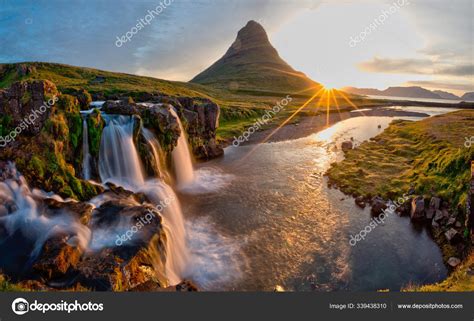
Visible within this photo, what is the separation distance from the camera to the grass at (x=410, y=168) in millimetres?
23625

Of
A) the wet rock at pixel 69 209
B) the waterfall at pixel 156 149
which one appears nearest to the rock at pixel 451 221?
the wet rock at pixel 69 209

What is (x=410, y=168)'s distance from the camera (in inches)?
Result: 1310

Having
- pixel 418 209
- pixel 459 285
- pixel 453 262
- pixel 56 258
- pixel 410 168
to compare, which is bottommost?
pixel 453 262

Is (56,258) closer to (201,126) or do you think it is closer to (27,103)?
(27,103)

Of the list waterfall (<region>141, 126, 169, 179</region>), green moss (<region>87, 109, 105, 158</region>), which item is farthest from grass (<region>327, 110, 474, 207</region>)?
green moss (<region>87, 109, 105, 158</region>)

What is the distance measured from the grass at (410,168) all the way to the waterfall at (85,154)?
25.3 meters

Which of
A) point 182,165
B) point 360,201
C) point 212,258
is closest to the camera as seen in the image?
point 212,258

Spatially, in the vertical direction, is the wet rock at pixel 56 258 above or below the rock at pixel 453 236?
above

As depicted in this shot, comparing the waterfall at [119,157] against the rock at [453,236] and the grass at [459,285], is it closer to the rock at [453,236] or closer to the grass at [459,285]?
the grass at [459,285]

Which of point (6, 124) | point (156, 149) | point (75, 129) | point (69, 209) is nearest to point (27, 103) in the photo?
point (6, 124)

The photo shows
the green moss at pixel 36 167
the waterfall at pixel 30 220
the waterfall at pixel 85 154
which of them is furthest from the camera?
the waterfall at pixel 85 154

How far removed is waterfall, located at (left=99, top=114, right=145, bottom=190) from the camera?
24.8m

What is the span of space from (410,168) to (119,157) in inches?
1312

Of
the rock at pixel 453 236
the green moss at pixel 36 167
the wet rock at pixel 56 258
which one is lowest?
the rock at pixel 453 236
